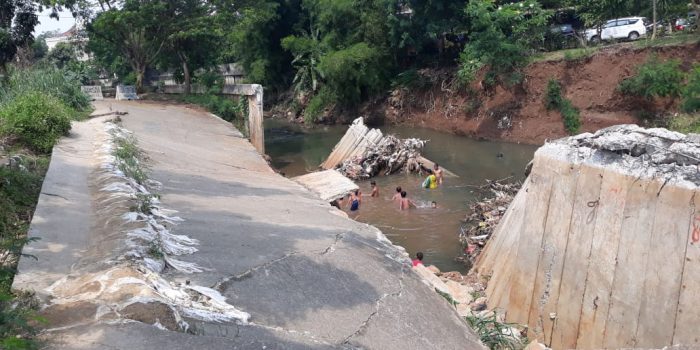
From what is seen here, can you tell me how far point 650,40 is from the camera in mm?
23234

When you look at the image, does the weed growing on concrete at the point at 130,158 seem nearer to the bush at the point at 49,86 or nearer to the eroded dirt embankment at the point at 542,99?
the bush at the point at 49,86

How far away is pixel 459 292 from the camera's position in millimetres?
8367

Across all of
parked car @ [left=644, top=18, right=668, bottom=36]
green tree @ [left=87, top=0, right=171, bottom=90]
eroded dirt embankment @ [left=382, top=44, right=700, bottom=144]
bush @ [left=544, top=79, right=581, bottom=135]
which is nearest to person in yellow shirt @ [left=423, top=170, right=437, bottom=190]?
eroded dirt embankment @ [left=382, top=44, right=700, bottom=144]

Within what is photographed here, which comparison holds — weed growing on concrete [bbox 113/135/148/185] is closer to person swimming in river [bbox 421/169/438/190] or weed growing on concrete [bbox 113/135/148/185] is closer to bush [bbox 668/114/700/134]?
person swimming in river [bbox 421/169/438/190]

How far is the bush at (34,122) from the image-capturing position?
396 inches

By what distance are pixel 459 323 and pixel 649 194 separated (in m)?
2.33

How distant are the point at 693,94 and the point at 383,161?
10242 millimetres

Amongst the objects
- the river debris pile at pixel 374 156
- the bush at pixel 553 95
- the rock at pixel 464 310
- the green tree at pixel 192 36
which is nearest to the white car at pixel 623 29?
the bush at pixel 553 95

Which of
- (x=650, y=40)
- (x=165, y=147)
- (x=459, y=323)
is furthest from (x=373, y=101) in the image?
(x=459, y=323)

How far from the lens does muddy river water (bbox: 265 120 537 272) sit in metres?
13.2

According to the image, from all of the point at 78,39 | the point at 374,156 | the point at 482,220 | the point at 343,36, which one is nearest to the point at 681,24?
the point at 343,36

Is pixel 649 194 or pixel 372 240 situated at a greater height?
pixel 649 194

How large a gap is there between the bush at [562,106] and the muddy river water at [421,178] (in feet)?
6.03

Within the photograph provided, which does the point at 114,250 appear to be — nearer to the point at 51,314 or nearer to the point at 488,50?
the point at 51,314
